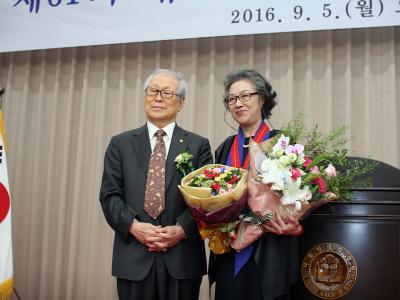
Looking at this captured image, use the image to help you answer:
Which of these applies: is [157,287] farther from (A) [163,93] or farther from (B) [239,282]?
(A) [163,93]

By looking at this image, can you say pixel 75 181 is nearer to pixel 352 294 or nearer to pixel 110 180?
pixel 110 180

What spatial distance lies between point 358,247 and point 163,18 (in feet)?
7.23

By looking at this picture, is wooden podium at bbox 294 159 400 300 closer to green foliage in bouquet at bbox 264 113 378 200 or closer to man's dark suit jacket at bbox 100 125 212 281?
green foliage in bouquet at bbox 264 113 378 200

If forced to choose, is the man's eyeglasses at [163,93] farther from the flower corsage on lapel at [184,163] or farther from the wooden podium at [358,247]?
the wooden podium at [358,247]

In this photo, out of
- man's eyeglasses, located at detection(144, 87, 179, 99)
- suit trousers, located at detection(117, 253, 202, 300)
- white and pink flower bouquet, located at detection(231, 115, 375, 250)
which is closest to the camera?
white and pink flower bouquet, located at detection(231, 115, 375, 250)

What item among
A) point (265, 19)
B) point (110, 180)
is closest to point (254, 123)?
point (110, 180)

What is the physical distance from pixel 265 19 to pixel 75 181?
188 cm

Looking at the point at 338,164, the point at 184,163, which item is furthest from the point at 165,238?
the point at 338,164

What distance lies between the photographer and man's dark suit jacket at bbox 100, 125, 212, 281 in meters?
1.88

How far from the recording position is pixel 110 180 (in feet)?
6.50

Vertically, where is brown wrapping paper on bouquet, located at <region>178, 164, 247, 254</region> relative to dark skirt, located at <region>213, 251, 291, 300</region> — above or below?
above

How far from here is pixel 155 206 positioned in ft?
6.30

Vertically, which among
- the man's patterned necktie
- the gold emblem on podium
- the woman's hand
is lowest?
the gold emblem on podium

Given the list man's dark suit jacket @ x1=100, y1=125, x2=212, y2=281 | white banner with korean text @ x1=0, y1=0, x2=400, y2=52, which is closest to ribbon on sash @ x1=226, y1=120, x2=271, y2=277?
man's dark suit jacket @ x1=100, y1=125, x2=212, y2=281
